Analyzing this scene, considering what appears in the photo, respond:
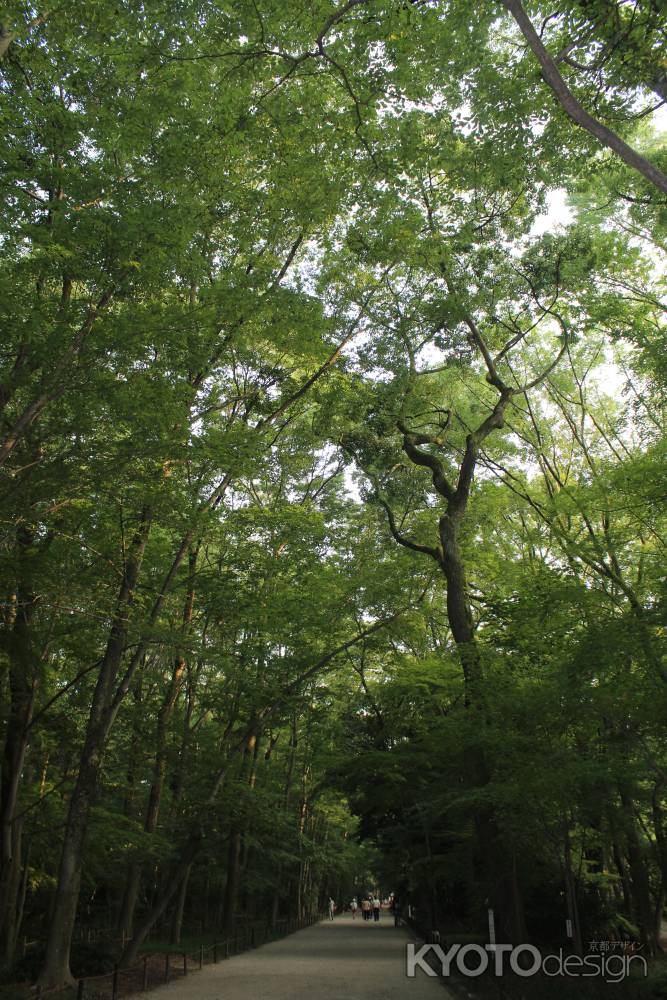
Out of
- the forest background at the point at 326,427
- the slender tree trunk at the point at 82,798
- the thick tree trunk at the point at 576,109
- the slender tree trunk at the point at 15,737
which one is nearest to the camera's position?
the thick tree trunk at the point at 576,109

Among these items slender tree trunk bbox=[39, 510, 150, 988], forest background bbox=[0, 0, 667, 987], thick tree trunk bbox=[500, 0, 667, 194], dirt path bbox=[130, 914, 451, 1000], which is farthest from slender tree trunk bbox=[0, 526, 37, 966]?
thick tree trunk bbox=[500, 0, 667, 194]

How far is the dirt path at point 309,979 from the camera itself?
10.9 metres

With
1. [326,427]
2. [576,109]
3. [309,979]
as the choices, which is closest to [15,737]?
[309,979]

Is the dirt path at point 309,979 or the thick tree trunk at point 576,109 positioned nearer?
the thick tree trunk at point 576,109

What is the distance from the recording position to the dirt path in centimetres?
1090

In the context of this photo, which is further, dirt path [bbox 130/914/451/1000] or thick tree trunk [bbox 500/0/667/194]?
dirt path [bbox 130/914/451/1000]

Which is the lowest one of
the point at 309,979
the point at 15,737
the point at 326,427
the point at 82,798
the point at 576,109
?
the point at 309,979

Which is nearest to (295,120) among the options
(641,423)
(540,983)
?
(641,423)

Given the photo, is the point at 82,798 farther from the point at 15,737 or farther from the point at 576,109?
the point at 576,109

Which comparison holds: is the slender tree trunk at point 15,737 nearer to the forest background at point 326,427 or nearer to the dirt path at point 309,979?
the forest background at point 326,427

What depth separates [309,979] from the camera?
12820 mm

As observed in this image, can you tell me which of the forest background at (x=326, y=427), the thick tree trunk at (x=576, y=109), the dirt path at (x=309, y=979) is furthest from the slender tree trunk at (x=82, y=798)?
the thick tree trunk at (x=576, y=109)

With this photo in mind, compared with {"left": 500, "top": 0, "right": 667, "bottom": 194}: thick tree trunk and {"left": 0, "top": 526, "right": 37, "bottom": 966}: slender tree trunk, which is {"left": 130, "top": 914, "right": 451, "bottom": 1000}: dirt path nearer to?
{"left": 0, "top": 526, "right": 37, "bottom": 966}: slender tree trunk

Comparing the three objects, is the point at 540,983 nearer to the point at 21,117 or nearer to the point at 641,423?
the point at 641,423
